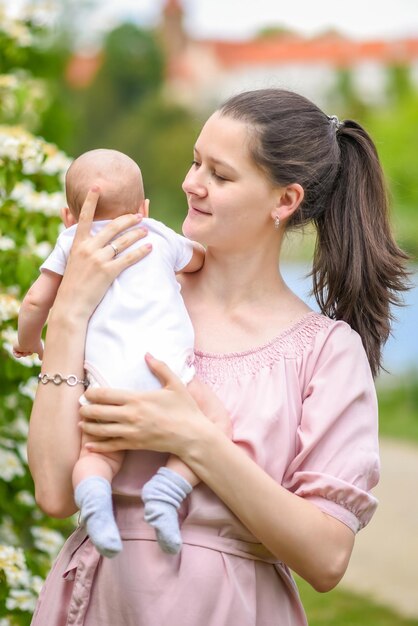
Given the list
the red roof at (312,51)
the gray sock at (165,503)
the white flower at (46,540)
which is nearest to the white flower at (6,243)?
the white flower at (46,540)

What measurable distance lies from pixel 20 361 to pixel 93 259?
37.7 inches

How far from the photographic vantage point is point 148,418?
1.95 metres

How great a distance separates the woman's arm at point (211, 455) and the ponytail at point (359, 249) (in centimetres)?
46

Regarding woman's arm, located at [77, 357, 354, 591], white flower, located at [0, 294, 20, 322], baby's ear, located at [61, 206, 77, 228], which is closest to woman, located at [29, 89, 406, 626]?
woman's arm, located at [77, 357, 354, 591]

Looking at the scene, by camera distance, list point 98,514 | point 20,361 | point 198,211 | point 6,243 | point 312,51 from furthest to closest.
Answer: point 312,51, point 6,243, point 20,361, point 198,211, point 98,514

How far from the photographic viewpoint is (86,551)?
6.86 feet

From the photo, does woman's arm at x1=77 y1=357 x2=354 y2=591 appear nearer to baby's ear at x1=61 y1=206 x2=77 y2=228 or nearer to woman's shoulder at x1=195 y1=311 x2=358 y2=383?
woman's shoulder at x1=195 y1=311 x2=358 y2=383

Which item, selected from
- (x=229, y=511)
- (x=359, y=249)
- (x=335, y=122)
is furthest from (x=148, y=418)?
(x=335, y=122)

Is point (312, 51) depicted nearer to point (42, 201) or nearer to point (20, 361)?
point (42, 201)

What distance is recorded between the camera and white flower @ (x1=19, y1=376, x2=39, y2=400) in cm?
319

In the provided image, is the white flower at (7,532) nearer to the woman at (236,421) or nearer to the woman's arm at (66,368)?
the woman at (236,421)

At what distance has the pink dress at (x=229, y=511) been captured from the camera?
2.01 metres

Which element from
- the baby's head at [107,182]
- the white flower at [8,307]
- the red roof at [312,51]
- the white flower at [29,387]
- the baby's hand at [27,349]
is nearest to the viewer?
the baby's head at [107,182]

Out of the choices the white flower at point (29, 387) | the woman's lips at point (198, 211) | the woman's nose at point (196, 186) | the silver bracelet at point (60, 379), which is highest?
the woman's nose at point (196, 186)
